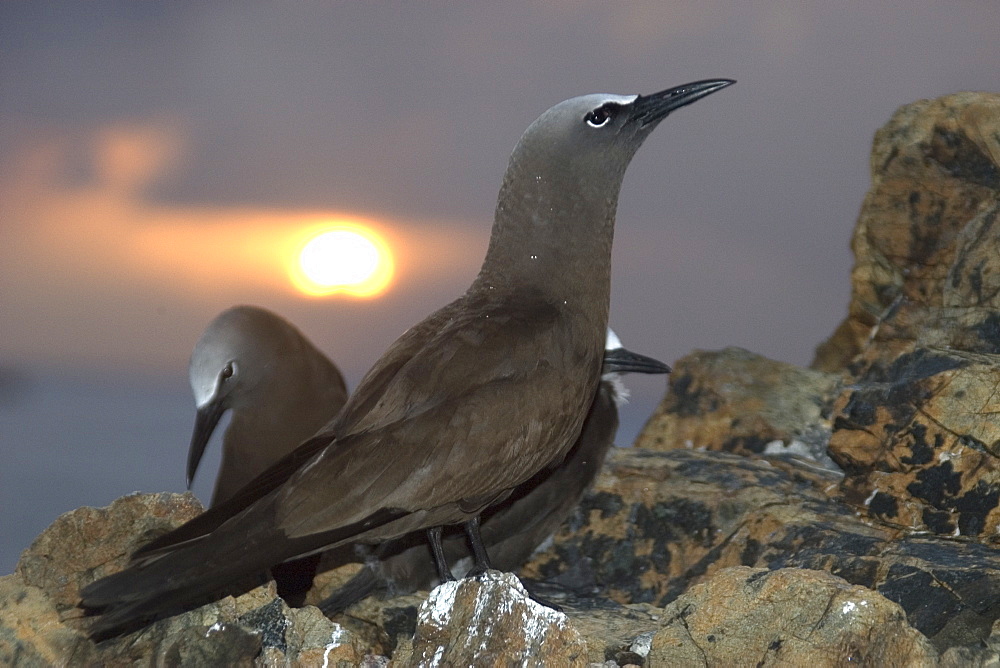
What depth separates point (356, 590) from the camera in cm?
572

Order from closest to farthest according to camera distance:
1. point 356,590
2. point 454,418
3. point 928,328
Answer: point 454,418, point 356,590, point 928,328

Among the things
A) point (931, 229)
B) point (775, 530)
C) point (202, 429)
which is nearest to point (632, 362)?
point (775, 530)

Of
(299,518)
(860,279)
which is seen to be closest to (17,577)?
(299,518)

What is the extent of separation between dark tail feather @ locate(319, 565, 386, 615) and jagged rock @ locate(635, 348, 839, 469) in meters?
2.51

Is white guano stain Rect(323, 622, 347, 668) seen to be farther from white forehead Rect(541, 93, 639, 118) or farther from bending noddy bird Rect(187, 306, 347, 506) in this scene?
white forehead Rect(541, 93, 639, 118)

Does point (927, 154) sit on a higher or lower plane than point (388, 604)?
higher

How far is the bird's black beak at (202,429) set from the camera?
6.85 meters

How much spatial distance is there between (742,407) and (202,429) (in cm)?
350

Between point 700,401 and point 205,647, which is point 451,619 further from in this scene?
point 700,401

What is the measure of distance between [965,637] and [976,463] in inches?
49.2

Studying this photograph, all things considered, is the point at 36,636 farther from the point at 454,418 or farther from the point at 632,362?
the point at 632,362

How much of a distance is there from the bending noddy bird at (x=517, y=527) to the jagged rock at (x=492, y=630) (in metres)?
1.54

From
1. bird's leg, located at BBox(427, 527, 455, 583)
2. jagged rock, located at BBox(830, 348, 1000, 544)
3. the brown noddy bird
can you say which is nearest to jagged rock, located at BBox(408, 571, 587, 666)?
bird's leg, located at BBox(427, 527, 455, 583)

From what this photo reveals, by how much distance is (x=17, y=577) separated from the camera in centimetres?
484
